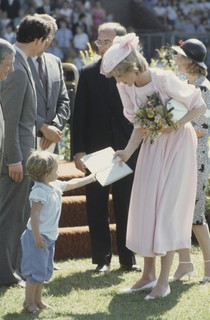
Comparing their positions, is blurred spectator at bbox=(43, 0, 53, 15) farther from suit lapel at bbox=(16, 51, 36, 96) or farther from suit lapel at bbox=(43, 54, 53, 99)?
suit lapel at bbox=(16, 51, 36, 96)

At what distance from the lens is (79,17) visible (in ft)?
87.6

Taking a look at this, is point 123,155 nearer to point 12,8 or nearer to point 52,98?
point 52,98

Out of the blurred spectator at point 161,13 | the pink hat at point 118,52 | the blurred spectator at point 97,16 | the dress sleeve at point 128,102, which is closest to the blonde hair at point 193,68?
the dress sleeve at point 128,102

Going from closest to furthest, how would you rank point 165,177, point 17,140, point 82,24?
point 165,177 < point 17,140 < point 82,24

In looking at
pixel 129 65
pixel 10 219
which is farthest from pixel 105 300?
→ pixel 129 65

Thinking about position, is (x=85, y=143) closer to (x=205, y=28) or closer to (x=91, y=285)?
(x=91, y=285)

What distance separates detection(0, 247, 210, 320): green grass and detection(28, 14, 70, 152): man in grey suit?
1142 mm

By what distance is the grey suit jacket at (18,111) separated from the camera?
6.70 m

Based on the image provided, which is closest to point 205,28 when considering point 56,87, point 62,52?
point 62,52

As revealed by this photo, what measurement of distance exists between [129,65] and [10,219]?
1593 mm

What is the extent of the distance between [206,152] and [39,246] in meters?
1.86

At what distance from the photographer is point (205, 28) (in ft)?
94.8

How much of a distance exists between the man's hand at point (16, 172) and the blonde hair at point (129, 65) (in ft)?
3.33

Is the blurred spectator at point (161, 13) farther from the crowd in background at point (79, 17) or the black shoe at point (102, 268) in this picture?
the black shoe at point (102, 268)
